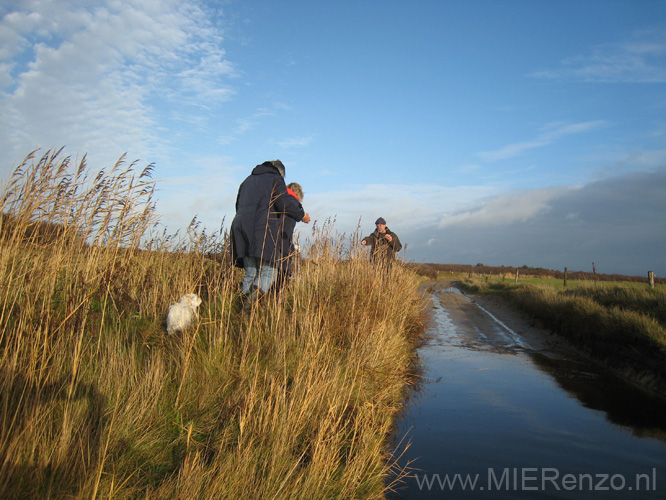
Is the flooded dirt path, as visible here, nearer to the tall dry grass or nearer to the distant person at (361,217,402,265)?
the tall dry grass

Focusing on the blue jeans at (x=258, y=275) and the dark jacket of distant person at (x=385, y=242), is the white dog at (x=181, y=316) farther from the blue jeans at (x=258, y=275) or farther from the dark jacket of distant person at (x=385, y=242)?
the dark jacket of distant person at (x=385, y=242)

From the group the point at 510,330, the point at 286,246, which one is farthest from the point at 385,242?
the point at 286,246

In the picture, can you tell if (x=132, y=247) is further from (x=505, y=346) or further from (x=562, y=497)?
(x=505, y=346)

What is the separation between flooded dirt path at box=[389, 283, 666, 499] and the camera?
2893 millimetres

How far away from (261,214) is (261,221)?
0.10m

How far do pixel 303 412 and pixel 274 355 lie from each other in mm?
859

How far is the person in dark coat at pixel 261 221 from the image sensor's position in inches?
181

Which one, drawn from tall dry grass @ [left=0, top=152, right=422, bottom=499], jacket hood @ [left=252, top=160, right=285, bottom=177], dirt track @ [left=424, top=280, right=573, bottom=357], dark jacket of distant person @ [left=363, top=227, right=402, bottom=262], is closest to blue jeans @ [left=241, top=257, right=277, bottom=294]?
tall dry grass @ [left=0, top=152, right=422, bottom=499]

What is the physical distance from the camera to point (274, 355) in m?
3.37

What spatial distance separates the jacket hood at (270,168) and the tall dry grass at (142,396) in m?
1.71

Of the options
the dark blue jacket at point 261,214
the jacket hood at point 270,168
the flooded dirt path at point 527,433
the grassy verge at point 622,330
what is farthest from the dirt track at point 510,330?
the jacket hood at point 270,168

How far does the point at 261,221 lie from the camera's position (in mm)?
4625

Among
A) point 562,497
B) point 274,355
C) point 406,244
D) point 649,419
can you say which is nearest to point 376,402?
point 274,355

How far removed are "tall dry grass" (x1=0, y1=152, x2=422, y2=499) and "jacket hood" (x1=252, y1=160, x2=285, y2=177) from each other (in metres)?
1.71
